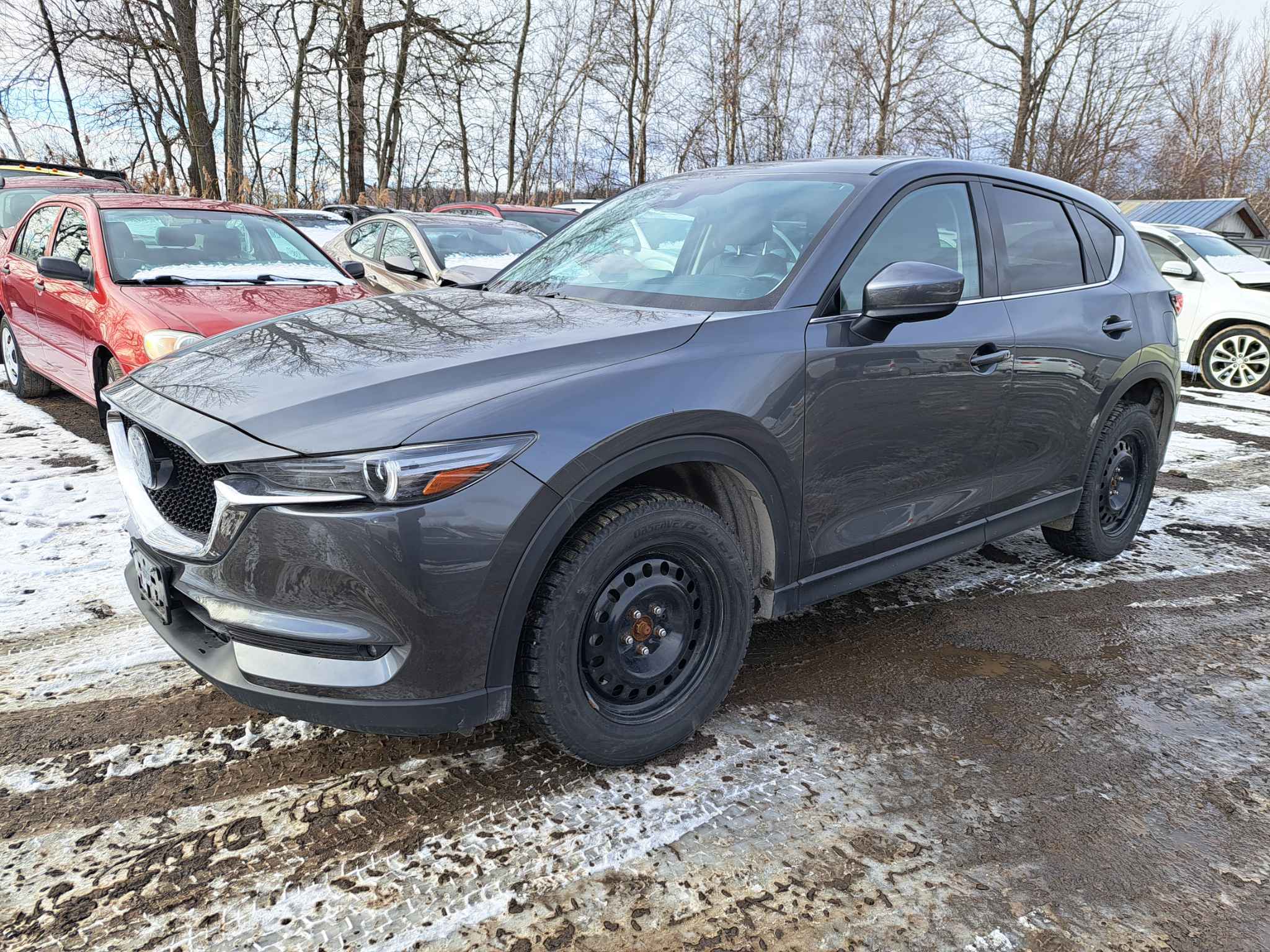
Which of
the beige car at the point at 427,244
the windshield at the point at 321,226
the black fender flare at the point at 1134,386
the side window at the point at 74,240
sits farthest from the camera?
the windshield at the point at 321,226

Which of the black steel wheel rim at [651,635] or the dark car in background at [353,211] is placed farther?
the dark car in background at [353,211]

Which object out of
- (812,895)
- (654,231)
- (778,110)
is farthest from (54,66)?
(812,895)

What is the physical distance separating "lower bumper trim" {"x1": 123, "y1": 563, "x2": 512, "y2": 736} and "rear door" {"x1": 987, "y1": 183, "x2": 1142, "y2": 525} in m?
2.26

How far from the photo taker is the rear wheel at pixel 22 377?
7.00 m

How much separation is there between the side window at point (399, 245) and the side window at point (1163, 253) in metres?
8.36

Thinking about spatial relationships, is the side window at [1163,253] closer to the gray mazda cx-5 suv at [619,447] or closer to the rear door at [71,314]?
the gray mazda cx-5 suv at [619,447]

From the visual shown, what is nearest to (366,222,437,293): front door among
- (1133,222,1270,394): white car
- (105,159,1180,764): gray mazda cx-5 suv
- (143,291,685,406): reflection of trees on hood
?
(105,159,1180,764): gray mazda cx-5 suv

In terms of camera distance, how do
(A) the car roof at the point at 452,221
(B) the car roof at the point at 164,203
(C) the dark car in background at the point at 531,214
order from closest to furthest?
(B) the car roof at the point at 164,203
(A) the car roof at the point at 452,221
(C) the dark car in background at the point at 531,214

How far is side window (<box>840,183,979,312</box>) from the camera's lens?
A: 9.43 ft

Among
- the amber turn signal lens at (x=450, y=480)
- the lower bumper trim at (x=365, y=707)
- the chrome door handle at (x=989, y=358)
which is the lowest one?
the lower bumper trim at (x=365, y=707)

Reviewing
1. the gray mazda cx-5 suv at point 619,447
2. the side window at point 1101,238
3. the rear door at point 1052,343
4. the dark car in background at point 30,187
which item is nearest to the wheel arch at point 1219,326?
the side window at point 1101,238

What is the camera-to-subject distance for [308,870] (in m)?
2.08

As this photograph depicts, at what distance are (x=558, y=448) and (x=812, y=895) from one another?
3.98ft

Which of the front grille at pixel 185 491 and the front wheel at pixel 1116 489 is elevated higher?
the front grille at pixel 185 491
